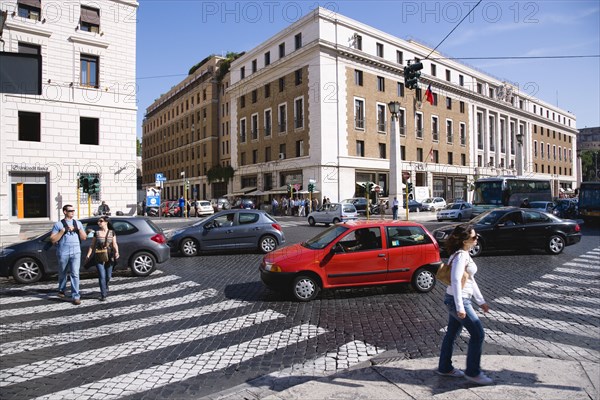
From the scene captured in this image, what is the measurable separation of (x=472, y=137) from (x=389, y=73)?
62.7 ft

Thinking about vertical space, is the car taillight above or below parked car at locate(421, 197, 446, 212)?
below

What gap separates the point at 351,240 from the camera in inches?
318

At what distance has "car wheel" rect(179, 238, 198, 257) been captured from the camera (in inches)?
547

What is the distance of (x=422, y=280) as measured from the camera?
8359 millimetres

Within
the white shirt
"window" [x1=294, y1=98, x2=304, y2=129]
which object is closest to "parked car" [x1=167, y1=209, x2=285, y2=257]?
the white shirt

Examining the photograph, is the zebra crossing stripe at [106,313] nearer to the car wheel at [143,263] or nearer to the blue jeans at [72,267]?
the blue jeans at [72,267]

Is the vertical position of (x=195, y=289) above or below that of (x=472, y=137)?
below

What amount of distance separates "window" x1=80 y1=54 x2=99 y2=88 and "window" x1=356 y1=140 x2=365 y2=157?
2556 centimetres

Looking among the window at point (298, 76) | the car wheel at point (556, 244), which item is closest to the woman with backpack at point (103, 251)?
the car wheel at point (556, 244)

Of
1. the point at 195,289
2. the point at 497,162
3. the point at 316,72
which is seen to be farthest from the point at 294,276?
the point at 497,162

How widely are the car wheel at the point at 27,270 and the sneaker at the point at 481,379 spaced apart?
9.51 m

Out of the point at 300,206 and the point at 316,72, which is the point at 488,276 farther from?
the point at 316,72

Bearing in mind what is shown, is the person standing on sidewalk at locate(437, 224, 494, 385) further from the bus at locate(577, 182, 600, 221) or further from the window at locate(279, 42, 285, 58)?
the window at locate(279, 42, 285, 58)

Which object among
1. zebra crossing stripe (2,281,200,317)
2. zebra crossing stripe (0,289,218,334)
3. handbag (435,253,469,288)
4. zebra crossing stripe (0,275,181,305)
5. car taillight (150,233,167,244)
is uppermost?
handbag (435,253,469,288)
